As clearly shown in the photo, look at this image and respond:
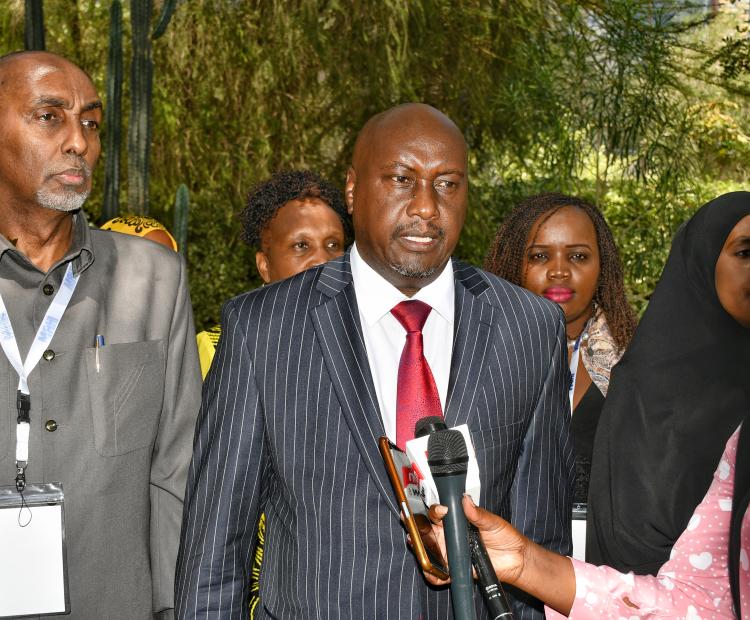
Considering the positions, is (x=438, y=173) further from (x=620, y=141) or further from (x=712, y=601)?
(x=620, y=141)

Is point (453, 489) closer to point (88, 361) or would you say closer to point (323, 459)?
point (323, 459)

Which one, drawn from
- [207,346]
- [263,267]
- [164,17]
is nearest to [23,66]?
[207,346]

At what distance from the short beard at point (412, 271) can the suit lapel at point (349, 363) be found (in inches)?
4.9

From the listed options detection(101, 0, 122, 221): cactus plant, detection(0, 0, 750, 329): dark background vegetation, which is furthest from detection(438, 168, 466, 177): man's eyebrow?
detection(101, 0, 122, 221): cactus plant

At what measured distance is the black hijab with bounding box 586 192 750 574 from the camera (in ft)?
6.80

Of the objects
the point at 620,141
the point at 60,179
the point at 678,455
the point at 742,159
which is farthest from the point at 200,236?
the point at 678,455

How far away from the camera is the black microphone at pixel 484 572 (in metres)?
1.42

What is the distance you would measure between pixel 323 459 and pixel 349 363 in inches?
7.9

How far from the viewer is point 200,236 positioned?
30.2 ft

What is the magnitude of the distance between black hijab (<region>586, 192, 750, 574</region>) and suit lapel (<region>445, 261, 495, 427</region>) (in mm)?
350

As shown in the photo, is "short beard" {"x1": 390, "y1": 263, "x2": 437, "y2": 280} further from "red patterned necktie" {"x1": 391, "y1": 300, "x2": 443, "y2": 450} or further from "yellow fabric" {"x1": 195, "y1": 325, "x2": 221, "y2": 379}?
"yellow fabric" {"x1": 195, "y1": 325, "x2": 221, "y2": 379}

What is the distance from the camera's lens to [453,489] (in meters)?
1.47

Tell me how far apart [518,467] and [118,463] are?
0.91 meters

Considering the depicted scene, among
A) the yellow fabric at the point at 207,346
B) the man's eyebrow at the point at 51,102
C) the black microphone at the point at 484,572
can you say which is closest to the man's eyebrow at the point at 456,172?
the black microphone at the point at 484,572
